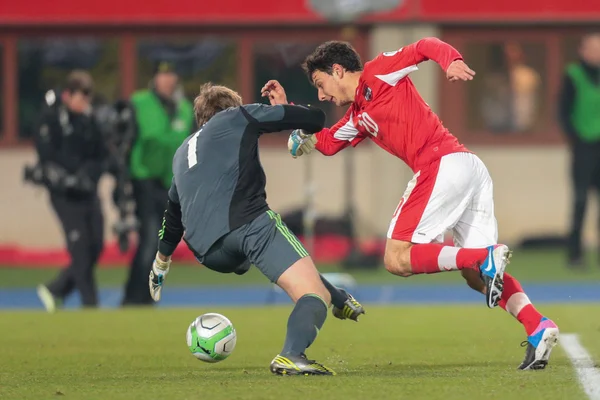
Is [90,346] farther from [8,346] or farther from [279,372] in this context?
[279,372]

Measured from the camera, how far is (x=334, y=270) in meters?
19.4

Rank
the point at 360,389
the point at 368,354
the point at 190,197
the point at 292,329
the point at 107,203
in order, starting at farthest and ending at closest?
the point at 107,203 → the point at 368,354 → the point at 190,197 → the point at 292,329 → the point at 360,389

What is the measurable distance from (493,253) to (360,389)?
49.0 inches

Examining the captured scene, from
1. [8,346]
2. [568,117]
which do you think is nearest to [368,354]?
[8,346]

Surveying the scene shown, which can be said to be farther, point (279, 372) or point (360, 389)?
point (279, 372)

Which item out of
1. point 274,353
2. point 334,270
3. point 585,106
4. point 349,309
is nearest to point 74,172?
point 274,353

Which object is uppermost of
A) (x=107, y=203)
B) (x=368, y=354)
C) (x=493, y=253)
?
(x=493, y=253)

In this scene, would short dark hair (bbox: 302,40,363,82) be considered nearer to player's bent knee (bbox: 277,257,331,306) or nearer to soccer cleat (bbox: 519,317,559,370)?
player's bent knee (bbox: 277,257,331,306)

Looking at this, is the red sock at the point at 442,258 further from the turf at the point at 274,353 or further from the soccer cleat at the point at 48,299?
the soccer cleat at the point at 48,299

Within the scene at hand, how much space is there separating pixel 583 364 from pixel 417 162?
159cm

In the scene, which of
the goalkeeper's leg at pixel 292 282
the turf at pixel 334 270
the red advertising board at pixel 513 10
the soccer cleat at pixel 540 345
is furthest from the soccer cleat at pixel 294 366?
the red advertising board at pixel 513 10

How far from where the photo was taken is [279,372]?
7.74m

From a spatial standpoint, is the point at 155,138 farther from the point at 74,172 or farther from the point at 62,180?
the point at 62,180

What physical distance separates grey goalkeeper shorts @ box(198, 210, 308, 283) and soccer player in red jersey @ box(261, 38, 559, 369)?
0.71 meters
